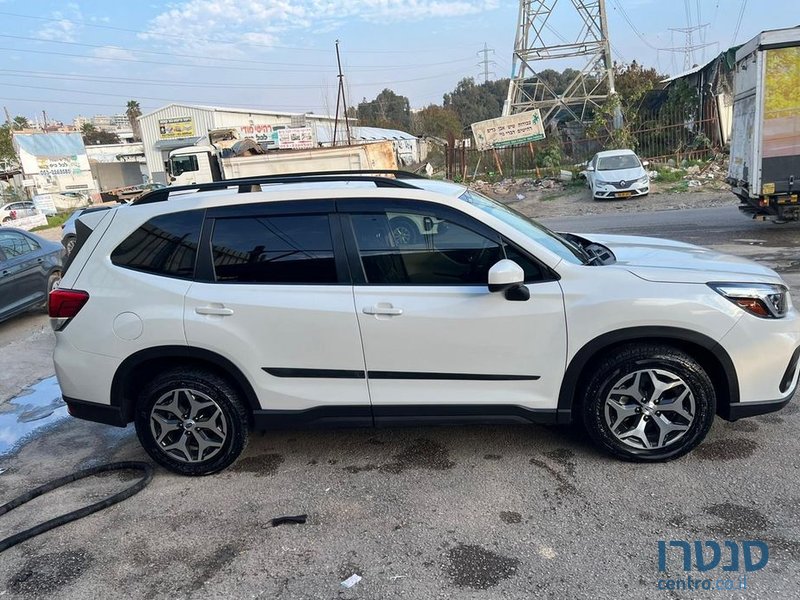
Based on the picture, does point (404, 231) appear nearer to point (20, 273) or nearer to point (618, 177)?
point (20, 273)

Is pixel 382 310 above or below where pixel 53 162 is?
below

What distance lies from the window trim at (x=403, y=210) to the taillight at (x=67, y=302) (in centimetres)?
168

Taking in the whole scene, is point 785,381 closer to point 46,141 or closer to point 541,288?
point 541,288

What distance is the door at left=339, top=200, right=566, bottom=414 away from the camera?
3328 mm

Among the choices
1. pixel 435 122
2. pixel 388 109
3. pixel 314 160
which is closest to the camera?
pixel 314 160

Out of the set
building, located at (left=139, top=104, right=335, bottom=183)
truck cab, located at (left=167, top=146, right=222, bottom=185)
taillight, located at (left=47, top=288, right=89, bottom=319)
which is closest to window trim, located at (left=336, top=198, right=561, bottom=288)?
taillight, located at (left=47, top=288, right=89, bottom=319)

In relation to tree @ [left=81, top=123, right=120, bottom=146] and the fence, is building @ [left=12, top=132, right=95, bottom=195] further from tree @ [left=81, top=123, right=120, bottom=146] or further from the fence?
tree @ [left=81, top=123, right=120, bottom=146]

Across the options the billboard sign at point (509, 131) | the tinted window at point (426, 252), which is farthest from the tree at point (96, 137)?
the tinted window at point (426, 252)

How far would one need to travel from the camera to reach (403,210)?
3.50m

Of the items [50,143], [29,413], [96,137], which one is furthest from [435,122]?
[29,413]

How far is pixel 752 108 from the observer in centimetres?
1011

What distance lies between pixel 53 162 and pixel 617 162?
37620mm

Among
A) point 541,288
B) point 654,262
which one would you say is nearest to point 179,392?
point 541,288

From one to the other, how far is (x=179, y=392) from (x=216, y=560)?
109 cm
